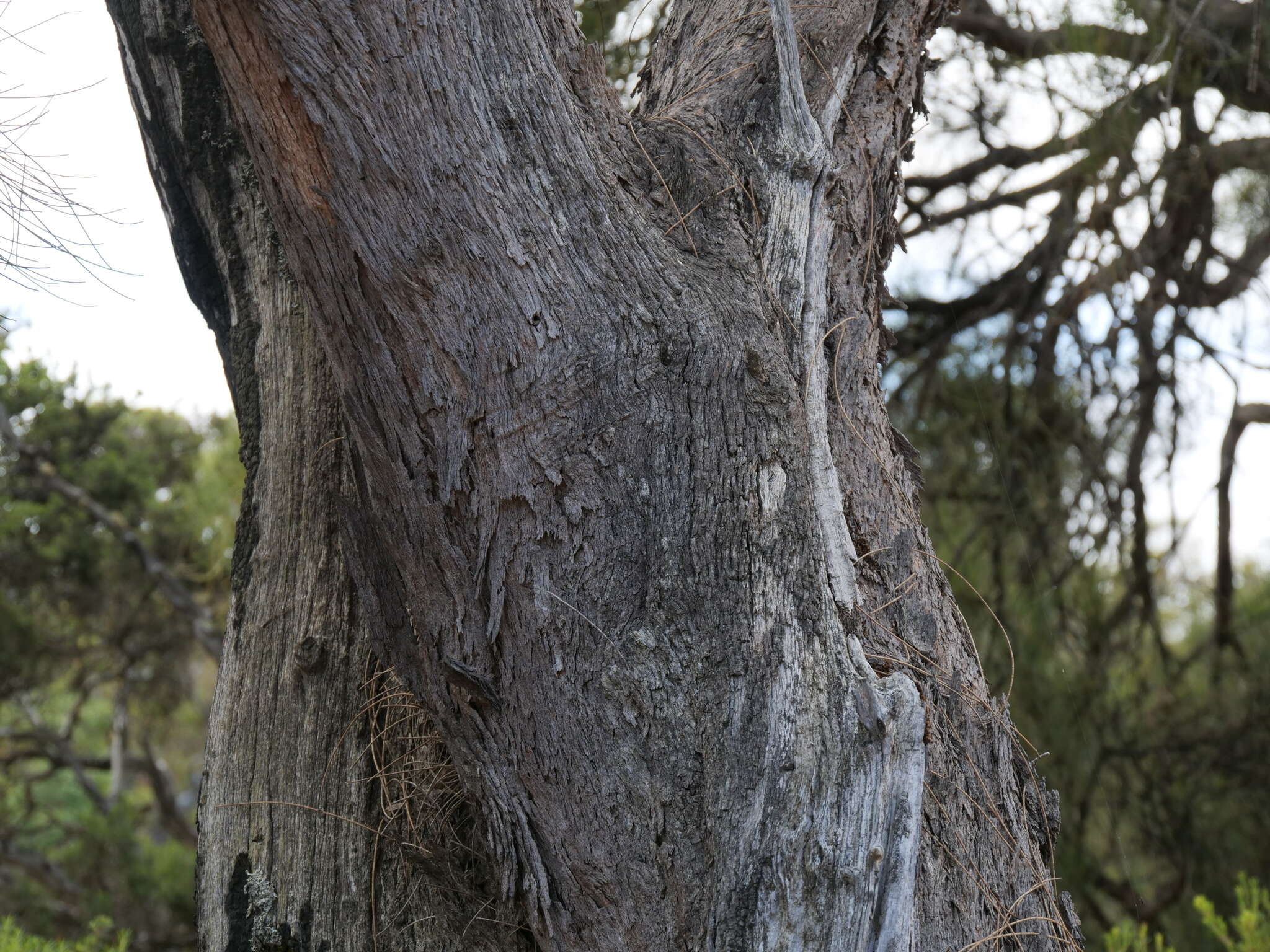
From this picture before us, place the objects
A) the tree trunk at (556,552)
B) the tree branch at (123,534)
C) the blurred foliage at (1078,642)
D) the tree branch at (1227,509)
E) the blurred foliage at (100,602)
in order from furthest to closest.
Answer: the blurred foliage at (100,602)
the tree branch at (123,534)
the blurred foliage at (1078,642)
the tree branch at (1227,509)
the tree trunk at (556,552)

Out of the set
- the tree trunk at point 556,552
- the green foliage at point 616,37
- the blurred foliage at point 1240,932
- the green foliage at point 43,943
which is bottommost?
the green foliage at point 43,943

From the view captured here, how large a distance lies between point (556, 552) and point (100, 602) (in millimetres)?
5339

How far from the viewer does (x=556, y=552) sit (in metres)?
1.36

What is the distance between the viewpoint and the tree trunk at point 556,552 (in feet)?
4.19

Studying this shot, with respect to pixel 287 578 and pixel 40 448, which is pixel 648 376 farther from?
pixel 40 448

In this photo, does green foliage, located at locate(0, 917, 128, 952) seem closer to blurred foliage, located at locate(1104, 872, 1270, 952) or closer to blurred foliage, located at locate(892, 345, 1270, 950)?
blurred foliage, located at locate(1104, 872, 1270, 952)

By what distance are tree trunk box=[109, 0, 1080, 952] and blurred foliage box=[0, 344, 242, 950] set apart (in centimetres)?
404

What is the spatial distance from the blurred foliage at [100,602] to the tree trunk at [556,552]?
13.3 feet

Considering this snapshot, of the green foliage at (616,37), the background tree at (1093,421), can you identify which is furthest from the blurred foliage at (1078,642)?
the green foliage at (616,37)

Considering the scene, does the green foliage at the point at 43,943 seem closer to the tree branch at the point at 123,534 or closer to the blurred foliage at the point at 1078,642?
the tree branch at the point at 123,534

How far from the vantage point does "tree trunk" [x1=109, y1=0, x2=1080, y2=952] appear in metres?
1.28

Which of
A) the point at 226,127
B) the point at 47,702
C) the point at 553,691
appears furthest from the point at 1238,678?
the point at 47,702

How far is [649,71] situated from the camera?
2109mm

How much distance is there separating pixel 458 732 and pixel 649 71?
1.45 m
